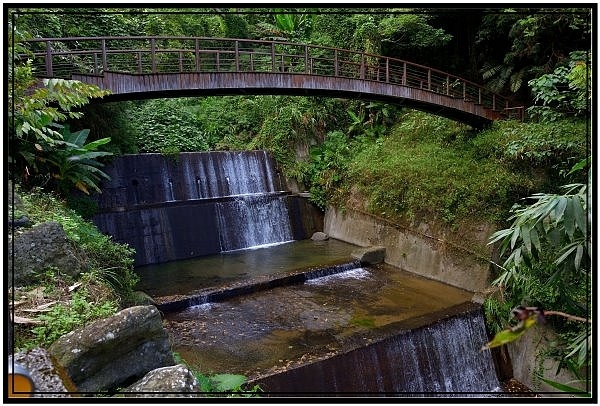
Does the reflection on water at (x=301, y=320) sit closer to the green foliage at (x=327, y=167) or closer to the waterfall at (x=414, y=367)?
the waterfall at (x=414, y=367)

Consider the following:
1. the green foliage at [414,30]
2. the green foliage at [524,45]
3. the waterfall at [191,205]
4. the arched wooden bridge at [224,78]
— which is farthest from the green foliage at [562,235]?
the green foliage at [414,30]

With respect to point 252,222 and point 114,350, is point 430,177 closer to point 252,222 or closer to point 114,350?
point 252,222

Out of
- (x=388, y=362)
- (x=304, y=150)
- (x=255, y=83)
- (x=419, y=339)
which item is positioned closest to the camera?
(x=388, y=362)

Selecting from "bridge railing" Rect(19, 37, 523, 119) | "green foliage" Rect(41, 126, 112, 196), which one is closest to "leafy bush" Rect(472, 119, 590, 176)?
"bridge railing" Rect(19, 37, 523, 119)

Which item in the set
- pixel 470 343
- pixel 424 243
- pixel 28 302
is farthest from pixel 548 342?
pixel 28 302

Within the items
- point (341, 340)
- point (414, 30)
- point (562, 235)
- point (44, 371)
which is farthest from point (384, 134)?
point (44, 371)

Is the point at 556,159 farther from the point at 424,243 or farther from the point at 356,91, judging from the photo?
the point at 356,91

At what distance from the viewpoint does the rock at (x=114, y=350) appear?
314 cm

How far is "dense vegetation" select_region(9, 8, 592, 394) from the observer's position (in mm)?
6070

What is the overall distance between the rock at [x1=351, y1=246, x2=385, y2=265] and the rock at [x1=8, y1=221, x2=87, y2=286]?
693 cm

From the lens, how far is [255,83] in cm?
958

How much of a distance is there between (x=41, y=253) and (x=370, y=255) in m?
7.58

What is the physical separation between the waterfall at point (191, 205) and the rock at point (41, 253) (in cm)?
596

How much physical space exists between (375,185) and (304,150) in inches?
162
